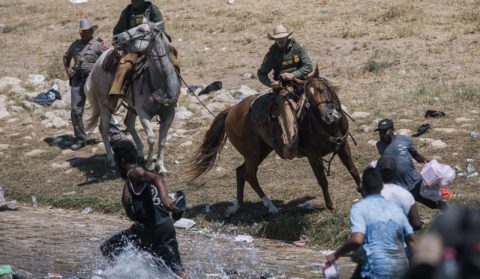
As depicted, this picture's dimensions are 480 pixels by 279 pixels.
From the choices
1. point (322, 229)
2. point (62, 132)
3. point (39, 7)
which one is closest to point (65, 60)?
point (62, 132)

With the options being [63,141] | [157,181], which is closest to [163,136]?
[63,141]

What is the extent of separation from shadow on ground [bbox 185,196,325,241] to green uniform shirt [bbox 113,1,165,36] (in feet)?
9.48

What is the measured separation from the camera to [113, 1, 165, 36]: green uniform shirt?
1301 cm

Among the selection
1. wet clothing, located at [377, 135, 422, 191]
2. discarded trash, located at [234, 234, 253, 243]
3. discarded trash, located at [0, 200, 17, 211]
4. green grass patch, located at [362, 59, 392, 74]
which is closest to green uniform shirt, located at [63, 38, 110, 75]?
discarded trash, located at [0, 200, 17, 211]

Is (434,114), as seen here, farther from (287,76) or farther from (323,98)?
(323,98)

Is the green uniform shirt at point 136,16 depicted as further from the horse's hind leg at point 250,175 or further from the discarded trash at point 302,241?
the discarded trash at point 302,241

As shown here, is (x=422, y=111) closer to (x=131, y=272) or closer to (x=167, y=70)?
(x=167, y=70)

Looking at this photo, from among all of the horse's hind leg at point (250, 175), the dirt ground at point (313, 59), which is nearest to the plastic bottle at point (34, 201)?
the dirt ground at point (313, 59)

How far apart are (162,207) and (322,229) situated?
10.2 feet

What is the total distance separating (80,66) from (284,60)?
508 centimetres

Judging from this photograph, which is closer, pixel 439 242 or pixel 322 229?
pixel 439 242

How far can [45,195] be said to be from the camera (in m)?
12.6

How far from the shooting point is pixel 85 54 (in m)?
14.5

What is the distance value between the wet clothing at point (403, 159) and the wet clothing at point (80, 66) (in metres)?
A: 6.70
